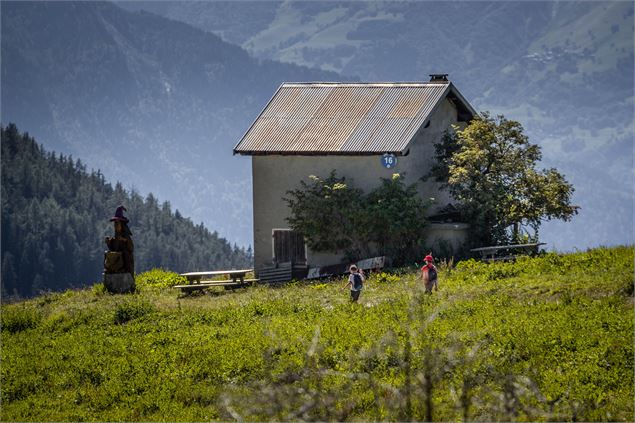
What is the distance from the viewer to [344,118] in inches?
1726

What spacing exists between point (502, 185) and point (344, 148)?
5.67 meters

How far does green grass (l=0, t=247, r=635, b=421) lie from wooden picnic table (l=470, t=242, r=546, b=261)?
8.83ft

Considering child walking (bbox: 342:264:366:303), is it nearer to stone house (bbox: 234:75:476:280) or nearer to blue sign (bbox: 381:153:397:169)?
stone house (bbox: 234:75:476:280)

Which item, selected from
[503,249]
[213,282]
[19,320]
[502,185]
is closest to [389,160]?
[502,185]

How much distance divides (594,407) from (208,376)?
792 cm

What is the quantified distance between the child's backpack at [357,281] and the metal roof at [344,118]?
1147cm

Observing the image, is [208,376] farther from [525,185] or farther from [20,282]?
[20,282]

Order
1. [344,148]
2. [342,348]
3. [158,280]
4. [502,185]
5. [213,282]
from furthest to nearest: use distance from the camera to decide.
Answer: [344,148] < [502,185] < [158,280] < [213,282] < [342,348]

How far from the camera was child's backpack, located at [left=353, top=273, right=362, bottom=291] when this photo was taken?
29.6 meters

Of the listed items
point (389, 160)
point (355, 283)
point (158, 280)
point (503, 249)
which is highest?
point (389, 160)

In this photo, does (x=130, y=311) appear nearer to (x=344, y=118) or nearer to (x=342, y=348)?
(x=342, y=348)

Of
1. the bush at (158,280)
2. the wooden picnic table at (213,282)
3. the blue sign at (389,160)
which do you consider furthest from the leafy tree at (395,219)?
the bush at (158,280)

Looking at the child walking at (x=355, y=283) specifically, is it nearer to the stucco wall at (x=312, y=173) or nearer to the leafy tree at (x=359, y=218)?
the leafy tree at (x=359, y=218)

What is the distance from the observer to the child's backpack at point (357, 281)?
97.1 feet
